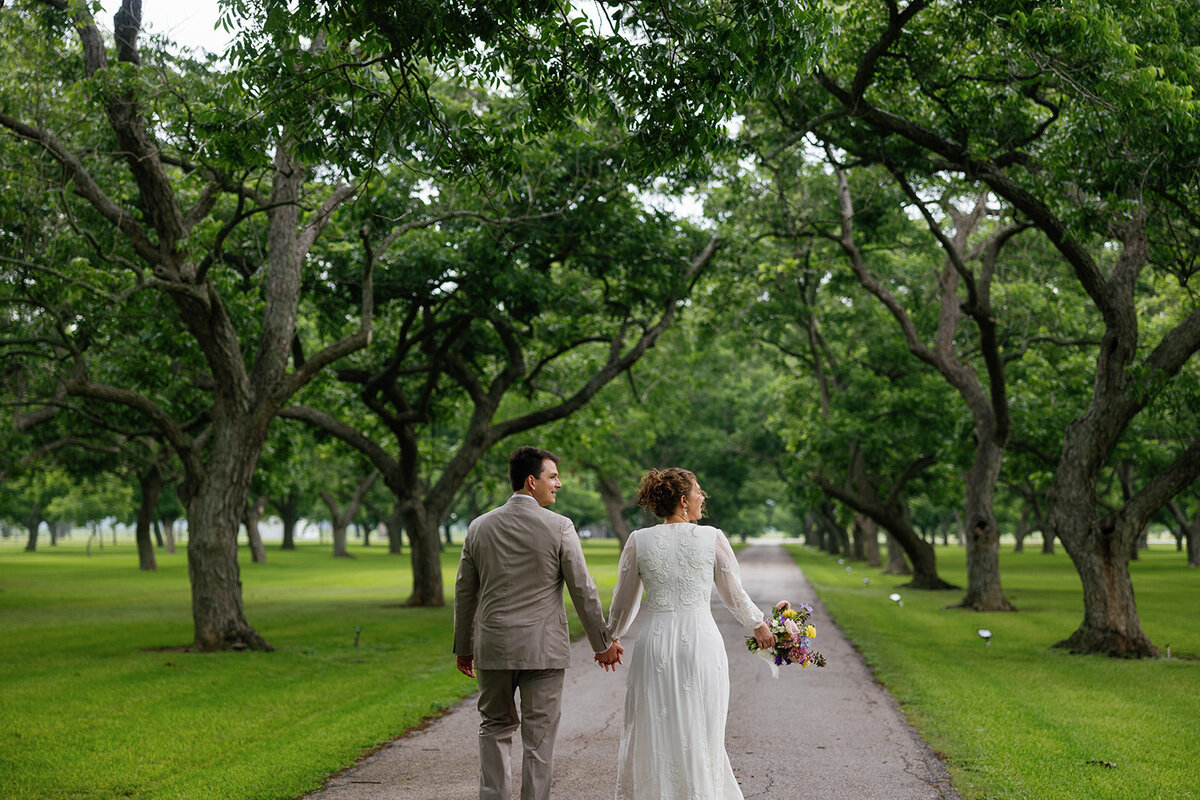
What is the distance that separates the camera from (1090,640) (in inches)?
520

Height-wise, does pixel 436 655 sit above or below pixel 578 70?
below

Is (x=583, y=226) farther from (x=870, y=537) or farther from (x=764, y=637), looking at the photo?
(x=870, y=537)

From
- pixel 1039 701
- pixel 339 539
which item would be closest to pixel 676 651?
pixel 1039 701

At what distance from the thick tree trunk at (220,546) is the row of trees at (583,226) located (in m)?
0.04

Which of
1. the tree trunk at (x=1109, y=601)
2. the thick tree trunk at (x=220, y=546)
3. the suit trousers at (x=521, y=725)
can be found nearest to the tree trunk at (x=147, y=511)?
the thick tree trunk at (x=220, y=546)

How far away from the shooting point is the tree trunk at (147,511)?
37.6 m

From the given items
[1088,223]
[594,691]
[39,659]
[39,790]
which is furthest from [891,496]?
[39,790]

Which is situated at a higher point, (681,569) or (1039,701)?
(681,569)

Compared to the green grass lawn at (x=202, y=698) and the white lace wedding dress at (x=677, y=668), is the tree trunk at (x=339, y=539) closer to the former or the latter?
the green grass lawn at (x=202, y=698)

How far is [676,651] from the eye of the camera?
534cm

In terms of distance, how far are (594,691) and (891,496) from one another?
1965 cm

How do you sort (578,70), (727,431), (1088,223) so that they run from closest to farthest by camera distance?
(578,70) < (1088,223) < (727,431)

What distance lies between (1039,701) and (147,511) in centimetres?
3792

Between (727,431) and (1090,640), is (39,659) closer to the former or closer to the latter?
A: (1090,640)
